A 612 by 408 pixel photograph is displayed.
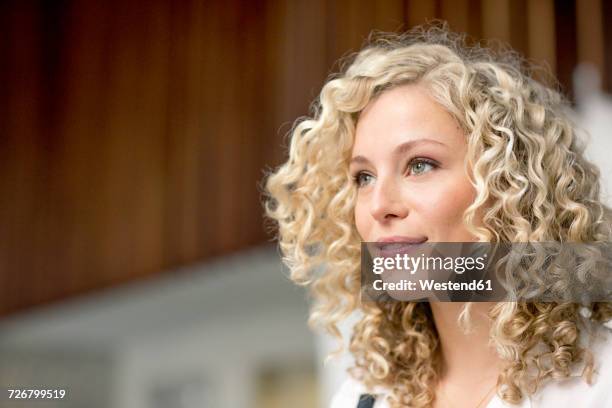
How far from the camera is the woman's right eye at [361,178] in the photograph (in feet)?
2.95

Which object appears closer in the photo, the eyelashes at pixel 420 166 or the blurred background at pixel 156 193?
the eyelashes at pixel 420 166

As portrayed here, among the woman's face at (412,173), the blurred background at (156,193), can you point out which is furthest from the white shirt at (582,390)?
the blurred background at (156,193)

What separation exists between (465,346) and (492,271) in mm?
109

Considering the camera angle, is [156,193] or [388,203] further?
[156,193]

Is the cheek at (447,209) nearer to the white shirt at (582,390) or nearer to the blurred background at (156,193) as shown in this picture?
the white shirt at (582,390)

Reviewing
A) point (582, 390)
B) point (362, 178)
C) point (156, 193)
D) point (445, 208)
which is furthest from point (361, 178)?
point (156, 193)

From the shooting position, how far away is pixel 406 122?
0.87 metres

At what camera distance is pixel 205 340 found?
10.2 feet

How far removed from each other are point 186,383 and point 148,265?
2.59 feet

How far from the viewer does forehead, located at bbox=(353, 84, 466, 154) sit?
2.82 ft

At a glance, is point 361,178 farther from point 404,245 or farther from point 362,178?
point 404,245

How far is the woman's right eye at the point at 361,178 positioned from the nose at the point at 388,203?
2.1 inches

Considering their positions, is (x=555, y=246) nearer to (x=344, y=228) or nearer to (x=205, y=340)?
(x=344, y=228)

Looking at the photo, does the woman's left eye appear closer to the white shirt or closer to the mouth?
the mouth
